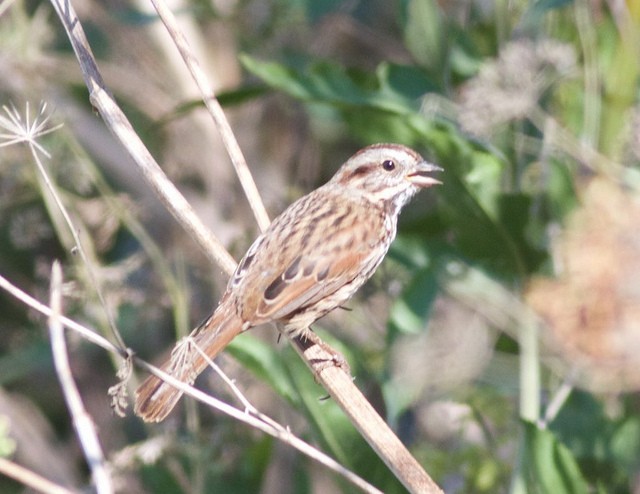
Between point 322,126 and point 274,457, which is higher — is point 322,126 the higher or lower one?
the higher one

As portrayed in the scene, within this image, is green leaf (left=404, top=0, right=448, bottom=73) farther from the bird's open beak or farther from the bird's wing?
the bird's wing

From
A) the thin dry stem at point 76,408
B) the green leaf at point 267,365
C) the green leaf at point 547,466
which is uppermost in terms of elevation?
the thin dry stem at point 76,408

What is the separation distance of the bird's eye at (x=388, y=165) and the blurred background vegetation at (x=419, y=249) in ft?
0.34

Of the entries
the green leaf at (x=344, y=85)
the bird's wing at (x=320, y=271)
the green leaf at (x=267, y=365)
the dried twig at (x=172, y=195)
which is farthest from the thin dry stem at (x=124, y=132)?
the green leaf at (x=344, y=85)

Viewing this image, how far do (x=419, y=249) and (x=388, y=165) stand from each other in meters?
0.44

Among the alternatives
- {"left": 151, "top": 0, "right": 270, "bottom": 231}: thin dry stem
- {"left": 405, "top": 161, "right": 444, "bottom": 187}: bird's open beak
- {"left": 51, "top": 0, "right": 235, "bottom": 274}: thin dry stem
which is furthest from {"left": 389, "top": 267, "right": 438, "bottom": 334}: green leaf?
{"left": 51, "top": 0, "right": 235, "bottom": 274}: thin dry stem

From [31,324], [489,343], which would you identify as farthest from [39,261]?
[489,343]

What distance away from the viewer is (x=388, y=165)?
15.1 feet

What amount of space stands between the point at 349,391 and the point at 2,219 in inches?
131

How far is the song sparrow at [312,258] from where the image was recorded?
3.92m

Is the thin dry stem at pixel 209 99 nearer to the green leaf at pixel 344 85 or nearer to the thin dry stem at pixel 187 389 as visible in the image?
the green leaf at pixel 344 85

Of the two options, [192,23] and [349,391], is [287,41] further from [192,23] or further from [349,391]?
[349,391]

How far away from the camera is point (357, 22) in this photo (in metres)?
6.71

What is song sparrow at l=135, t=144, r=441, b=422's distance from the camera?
3.92 metres
